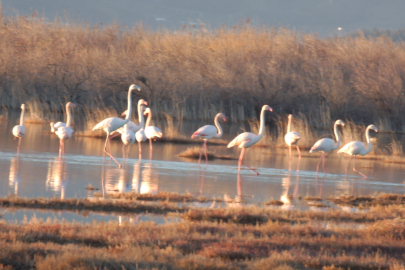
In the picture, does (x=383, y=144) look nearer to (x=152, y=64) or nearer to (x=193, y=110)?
(x=193, y=110)

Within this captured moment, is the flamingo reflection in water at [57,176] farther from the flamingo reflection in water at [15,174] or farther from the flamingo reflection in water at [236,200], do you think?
the flamingo reflection in water at [236,200]

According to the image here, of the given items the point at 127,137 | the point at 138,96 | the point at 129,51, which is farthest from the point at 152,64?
the point at 127,137

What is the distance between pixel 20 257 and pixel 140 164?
9691 millimetres

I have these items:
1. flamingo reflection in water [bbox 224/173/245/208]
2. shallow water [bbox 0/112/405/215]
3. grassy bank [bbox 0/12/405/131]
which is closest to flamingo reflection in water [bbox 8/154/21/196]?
shallow water [bbox 0/112/405/215]

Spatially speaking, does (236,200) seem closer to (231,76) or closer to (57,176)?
(57,176)

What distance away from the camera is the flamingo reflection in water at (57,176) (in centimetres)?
1118

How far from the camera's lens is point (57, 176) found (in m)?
12.7

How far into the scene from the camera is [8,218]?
8695 mm

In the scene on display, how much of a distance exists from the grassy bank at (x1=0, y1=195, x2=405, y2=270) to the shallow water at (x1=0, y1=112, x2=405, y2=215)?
217 cm

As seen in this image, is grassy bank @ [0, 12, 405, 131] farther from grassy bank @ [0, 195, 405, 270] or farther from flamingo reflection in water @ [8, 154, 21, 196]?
grassy bank @ [0, 195, 405, 270]

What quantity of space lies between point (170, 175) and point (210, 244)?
6.69 m

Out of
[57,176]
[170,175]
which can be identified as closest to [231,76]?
[170,175]

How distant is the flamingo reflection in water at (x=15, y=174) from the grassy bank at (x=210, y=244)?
2.93 metres

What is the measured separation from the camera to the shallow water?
1173 cm
